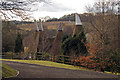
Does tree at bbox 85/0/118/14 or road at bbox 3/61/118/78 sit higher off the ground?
tree at bbox 85/0/118/14

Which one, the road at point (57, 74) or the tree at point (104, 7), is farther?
the tree at point (104, 7)

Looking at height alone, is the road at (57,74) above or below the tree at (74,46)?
below

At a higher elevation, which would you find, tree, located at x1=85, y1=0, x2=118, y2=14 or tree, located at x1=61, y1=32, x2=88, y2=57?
tree, located at x1=85, y1=0, x2=118, y2=14

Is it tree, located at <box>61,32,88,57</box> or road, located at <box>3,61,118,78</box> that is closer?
road, located at <box>3,61,118,78</box>

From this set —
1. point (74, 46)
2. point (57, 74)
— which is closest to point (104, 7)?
point (74, 46)

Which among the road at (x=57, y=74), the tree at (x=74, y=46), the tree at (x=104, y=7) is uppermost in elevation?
the tree at (x=104, y=7)

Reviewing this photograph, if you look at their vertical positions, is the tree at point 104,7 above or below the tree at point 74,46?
above

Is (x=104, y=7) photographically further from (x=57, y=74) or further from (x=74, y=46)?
(x=57, y=74)

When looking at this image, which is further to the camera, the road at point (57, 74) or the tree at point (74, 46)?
the tree at point (74, 46)

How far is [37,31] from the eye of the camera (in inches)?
1668

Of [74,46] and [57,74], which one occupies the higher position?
[74,46]

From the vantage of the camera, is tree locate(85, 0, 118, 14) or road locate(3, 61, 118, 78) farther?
tree locate(85, 0, 118, 14)

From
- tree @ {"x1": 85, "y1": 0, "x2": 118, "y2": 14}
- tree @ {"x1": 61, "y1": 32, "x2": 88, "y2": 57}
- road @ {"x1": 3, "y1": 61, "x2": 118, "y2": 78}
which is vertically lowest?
road @ {"x1": 3, "y1": 61, "x2": 118, "y2": 78}

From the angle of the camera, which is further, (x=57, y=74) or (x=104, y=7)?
(x=104, y=7)
